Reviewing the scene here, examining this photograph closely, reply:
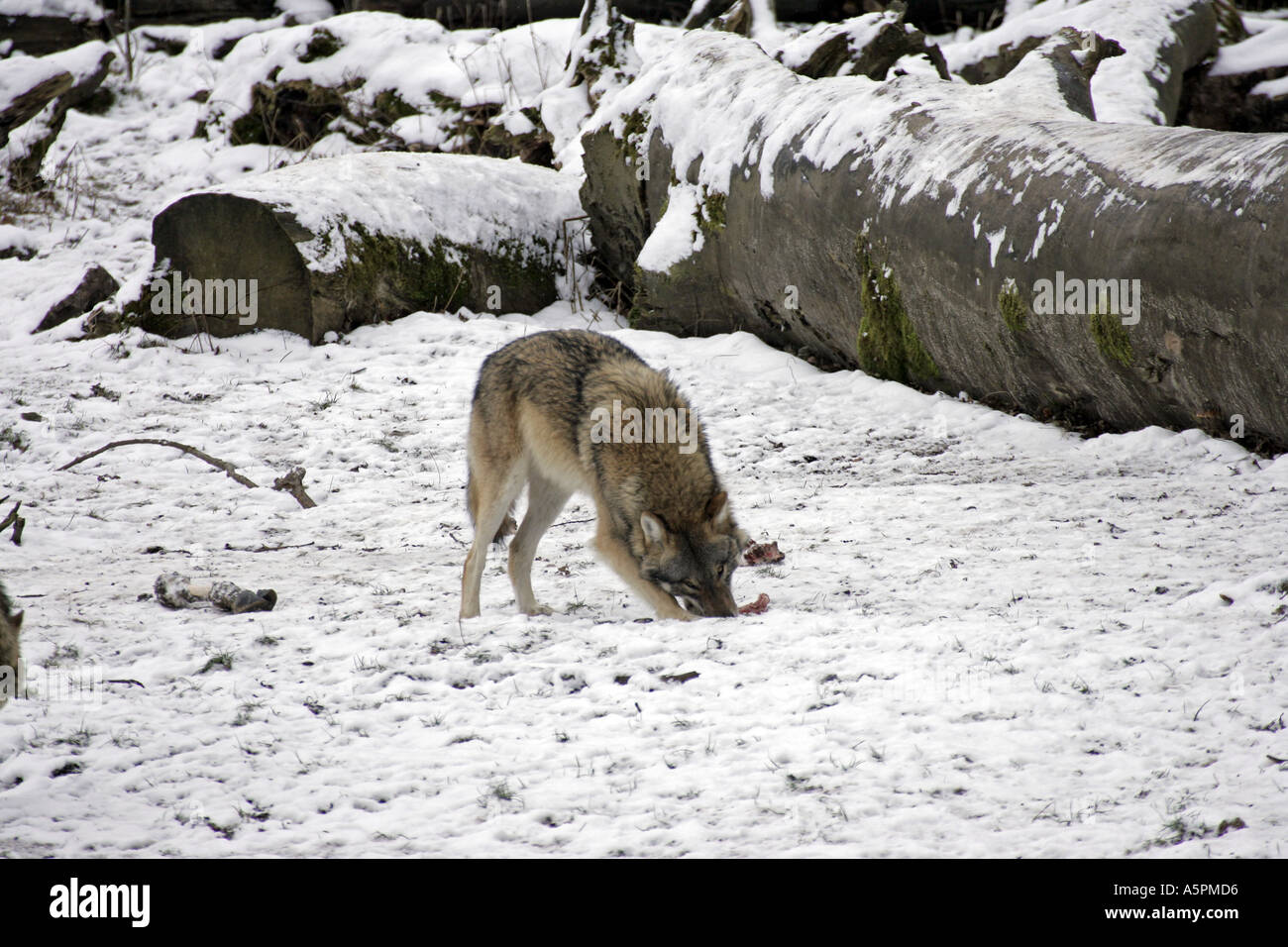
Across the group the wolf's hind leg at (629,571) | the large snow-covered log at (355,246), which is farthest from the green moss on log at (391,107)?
the wolf's hind leg at (629,571)

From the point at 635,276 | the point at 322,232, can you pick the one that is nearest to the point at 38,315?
the point at 322,232

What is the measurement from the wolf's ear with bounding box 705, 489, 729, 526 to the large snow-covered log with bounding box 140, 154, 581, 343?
19.8 feet

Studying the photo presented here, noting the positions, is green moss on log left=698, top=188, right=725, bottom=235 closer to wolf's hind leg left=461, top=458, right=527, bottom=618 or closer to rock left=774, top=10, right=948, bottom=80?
rock left=774, top=10, right=948, bottom=80

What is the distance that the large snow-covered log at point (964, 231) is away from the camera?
226 inches

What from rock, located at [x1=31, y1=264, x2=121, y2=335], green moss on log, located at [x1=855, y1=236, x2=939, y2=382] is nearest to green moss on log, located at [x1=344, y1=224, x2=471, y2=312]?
rock, located at [x1=31, y1=264, x2=121, y2=335]

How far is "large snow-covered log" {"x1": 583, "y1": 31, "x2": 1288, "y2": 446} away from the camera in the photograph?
575 cm

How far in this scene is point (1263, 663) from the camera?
3.66m

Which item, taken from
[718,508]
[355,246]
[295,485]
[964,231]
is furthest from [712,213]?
[718,508]

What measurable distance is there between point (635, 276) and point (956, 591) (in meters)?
6.26

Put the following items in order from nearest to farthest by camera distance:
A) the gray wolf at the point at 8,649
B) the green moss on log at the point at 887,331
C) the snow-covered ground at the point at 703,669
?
the snow-covered ground at the point at 703,669 → the gray wolf at the point at 8,649 → the green moss on log at the point at 887,331

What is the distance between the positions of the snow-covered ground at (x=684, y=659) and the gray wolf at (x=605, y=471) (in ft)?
1.02

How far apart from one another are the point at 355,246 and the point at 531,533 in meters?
5.41

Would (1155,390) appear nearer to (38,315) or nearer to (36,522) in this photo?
(36,522)

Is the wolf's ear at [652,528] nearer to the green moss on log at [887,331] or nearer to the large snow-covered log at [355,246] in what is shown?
the green moss on log at [887,331]
